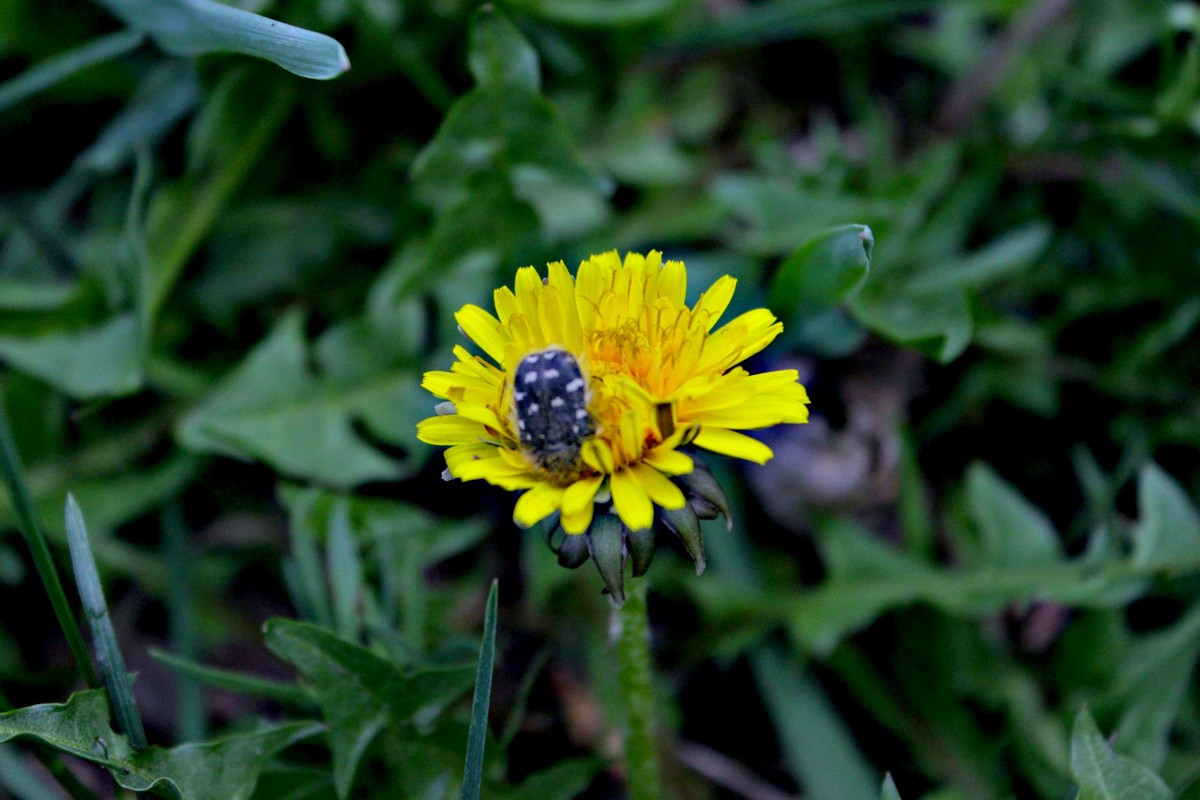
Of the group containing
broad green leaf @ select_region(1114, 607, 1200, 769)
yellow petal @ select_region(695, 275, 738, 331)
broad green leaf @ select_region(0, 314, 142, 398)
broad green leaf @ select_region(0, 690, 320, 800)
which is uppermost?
broad green leaf @ select_region(0, 314, 142, 398)

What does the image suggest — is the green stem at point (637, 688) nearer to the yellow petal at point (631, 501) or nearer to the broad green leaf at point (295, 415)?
the yellow petal at point (631, 501)

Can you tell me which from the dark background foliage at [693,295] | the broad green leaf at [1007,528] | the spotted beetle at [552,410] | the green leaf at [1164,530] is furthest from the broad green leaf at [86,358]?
the green leaf at [1164,530]

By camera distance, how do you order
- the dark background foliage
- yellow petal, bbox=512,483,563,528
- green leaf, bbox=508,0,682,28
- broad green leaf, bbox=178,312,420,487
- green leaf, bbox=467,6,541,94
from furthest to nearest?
green leaf, bbox=508,0,682,28
broad green leaf, bbox=178,312,420,487
the dark background foliage
green leaf, bbox=467,6,541,94
yellow petal, bbox=512,483,563,528

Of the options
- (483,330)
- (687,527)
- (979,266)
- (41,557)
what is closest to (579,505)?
(687,527)

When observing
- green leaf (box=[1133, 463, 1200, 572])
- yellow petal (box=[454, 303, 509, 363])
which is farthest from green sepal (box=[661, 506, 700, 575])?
green leaf (box=[1133, 463, 1200, 572])

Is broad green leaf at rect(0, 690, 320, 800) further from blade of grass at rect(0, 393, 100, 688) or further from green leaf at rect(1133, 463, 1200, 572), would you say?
green leaf at rect(1133, 463, 1200, 572)

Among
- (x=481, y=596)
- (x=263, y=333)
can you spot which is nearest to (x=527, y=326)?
(x=481, y=596)
